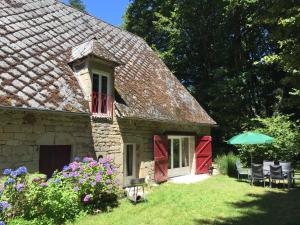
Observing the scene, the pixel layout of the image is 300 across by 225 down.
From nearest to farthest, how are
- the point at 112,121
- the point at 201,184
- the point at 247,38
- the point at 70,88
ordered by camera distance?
the point at 70,88 → the point at 112,121 → the point at 201,184 → the point at 247,38

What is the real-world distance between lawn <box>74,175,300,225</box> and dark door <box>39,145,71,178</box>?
1959mm

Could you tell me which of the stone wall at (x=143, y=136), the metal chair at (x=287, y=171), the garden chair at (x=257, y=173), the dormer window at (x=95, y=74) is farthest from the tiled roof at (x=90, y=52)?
the metal chair at (x=287, y=171)

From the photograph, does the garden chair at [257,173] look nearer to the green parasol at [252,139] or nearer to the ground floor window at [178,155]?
the green parasol at [252,139]

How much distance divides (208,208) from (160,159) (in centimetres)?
402

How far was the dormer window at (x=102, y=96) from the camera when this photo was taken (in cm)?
955

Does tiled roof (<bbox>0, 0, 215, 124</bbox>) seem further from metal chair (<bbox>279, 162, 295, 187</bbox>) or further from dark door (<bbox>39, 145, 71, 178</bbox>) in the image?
metal chair (<bbox>279, 162, 295, 187</bbox>)

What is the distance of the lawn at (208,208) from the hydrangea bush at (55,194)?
44cm

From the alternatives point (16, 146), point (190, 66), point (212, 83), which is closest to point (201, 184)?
point (16, 146)

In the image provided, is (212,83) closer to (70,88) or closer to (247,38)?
(247,38)

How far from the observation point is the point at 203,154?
14828 mm

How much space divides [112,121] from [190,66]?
14.1 meters

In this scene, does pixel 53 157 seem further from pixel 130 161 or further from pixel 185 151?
pixel 185 151

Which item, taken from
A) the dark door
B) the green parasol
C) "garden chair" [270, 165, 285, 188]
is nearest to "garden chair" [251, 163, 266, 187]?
"garden chair" [270, 165, 285, 188]

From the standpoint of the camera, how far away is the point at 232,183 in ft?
40.0
